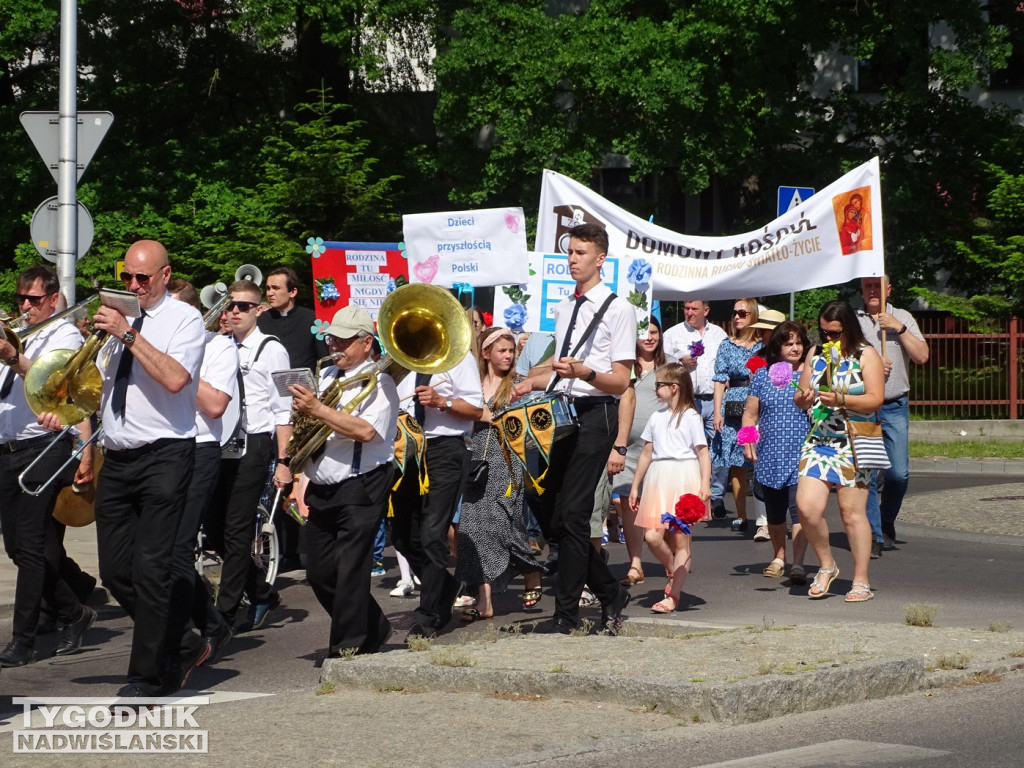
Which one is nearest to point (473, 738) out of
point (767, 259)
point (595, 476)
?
point (595, 476)

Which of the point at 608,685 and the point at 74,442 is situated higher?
the point at 74,442

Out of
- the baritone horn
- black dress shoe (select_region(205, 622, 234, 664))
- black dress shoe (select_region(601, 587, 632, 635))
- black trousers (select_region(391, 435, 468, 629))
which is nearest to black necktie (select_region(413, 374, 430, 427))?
black trousers (select_region(391, 435, 468, 629))

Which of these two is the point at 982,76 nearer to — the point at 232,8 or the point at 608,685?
the point at 232,8

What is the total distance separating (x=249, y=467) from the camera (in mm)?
8836

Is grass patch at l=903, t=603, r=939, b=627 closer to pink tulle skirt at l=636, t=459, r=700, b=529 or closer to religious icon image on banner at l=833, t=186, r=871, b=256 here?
pink tulle skirt at l=636, t=459, r=700, b=529

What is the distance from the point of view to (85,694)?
724 cm

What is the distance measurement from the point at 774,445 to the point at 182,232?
17.3 meters

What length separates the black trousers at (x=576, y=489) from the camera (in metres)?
8.05

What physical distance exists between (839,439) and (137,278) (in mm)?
4708

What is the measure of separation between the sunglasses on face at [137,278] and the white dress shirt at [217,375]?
1.03 metres

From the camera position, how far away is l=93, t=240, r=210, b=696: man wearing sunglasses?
6801mm

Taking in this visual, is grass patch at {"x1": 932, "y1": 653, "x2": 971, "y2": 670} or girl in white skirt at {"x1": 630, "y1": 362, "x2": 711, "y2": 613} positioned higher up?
girl in white skirt at {"x1": 630, "y1": 362, "x2": 711, "y2": 613}

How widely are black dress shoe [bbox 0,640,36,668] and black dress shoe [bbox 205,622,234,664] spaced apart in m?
0.97

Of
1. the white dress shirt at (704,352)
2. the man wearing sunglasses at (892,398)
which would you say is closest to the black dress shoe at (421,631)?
the man wearing sunglasses at (892,398)
